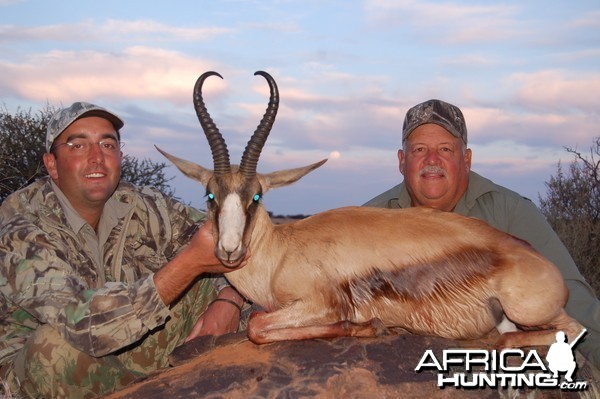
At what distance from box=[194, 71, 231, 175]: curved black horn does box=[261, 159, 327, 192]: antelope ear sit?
1.36ft

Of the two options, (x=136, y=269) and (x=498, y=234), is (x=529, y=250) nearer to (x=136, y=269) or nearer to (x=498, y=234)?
(x=498, y=234)

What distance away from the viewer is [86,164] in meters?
7.64

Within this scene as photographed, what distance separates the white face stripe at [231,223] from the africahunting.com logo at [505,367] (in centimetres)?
170

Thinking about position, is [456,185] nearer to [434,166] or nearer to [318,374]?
[434,166]

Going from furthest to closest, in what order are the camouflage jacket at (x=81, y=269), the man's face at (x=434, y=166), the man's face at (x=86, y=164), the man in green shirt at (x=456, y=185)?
1. the man's face at (x=434, y=166)
2. the man in green shirt at (x=456, y=185)
3. the man's face at (x=86, y=164)
4. the camouflage jacket at (x=81, y=269)

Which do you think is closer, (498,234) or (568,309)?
(498,234)

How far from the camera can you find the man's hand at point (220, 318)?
7.43m

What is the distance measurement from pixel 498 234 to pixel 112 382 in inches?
157

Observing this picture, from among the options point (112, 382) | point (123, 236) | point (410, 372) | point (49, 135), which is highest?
point (49, 135)

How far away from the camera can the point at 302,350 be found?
542 cm

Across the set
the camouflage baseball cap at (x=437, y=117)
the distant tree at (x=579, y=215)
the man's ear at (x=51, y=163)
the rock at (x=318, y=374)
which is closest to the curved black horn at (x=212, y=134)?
the rock at (x=318, y=374)

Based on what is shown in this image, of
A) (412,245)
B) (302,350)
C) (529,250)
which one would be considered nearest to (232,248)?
(302,350)

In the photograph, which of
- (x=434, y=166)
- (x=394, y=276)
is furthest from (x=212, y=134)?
(x=434, y=166)

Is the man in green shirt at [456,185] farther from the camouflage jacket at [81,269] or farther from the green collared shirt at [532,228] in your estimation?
the camouflage jacket at [81,269]
